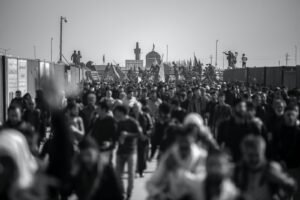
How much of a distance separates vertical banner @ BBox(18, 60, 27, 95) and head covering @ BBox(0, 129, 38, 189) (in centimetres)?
1604

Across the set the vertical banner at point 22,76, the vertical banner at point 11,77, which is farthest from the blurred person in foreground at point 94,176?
the vertical banner at point 22,76

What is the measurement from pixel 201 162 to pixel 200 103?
395 inches

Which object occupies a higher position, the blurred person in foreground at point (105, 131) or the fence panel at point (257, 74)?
the fence panel at point (257, 74)

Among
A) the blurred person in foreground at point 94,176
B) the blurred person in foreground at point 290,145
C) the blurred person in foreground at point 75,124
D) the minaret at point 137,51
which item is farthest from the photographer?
the minaret at point 137,51

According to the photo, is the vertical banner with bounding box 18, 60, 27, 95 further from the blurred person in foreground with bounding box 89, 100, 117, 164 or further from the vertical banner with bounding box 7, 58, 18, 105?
the blurred person in foreground with bounding box 89, 100, 117, 164

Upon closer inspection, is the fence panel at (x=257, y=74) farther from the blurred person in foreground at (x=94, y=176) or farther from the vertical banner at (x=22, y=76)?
the blurred person in foreground at (x=94, y=176)

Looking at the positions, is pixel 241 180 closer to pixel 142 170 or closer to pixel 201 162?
pixel 201 162

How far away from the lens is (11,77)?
20.3m

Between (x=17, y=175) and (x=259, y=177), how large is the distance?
2.40m

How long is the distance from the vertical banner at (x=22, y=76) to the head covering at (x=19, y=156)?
Answer: 52.6 ft

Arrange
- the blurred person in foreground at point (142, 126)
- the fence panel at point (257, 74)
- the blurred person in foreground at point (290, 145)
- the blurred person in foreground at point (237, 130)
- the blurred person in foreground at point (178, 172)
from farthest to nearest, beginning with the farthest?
the fence panel at point (257, 74) < the blurred person in foreground at point (142, 126) < the blurred person in foreground at point (237, 130) < the blurred person in foreground at point (290, 145) < the blurred person in foreground at point (178, 172)

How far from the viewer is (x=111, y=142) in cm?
930

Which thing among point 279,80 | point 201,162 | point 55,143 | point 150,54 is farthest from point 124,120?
point 150,54

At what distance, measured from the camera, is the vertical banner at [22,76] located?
22.0 metres
